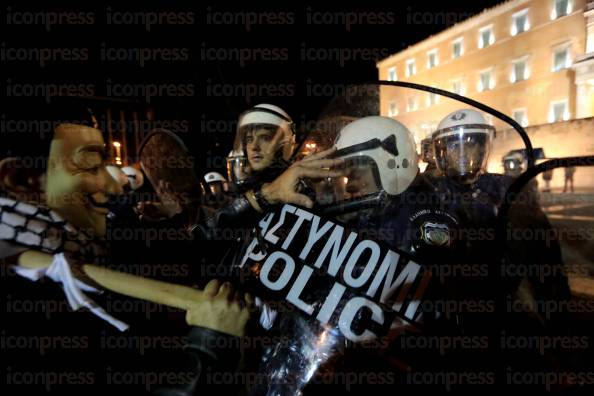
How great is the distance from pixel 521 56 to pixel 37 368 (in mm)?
30785

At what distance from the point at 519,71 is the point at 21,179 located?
30.4 metres

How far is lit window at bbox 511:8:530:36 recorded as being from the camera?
23219mm

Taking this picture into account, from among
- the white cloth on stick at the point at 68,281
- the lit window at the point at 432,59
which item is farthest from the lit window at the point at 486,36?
the white cloth on stick at the point at 68,281

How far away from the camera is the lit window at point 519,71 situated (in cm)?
2378

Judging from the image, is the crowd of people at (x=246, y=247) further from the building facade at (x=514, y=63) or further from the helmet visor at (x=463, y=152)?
the building facade at (x=514, y=63)

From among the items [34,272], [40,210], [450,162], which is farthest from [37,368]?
[450,162]

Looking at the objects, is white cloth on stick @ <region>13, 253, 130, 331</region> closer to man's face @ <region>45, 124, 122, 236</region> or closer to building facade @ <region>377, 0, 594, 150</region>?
man's face @ <region>45, 124, 122, 236</region>

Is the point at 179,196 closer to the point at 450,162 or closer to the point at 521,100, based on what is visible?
the point at 450,162

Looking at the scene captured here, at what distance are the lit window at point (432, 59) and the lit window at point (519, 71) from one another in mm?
6937

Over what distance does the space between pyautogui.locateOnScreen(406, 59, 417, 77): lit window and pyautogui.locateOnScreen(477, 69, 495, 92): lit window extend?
663cm

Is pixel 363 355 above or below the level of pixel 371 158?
below

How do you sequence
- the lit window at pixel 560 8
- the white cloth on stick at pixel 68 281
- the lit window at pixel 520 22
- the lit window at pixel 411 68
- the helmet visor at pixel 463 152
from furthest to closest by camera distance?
the lit window at pixel 411 68, the lit window at pixel 520 22, the lit window at pixel 560 8, the helmet visor at pixel 463 152, the white cloth on stick at pixel 68 281

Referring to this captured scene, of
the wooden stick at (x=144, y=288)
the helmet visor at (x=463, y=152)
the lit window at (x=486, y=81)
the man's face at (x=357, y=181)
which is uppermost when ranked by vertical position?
the lit window at (x=486, y=81)

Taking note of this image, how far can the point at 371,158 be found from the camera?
7.70 ft
